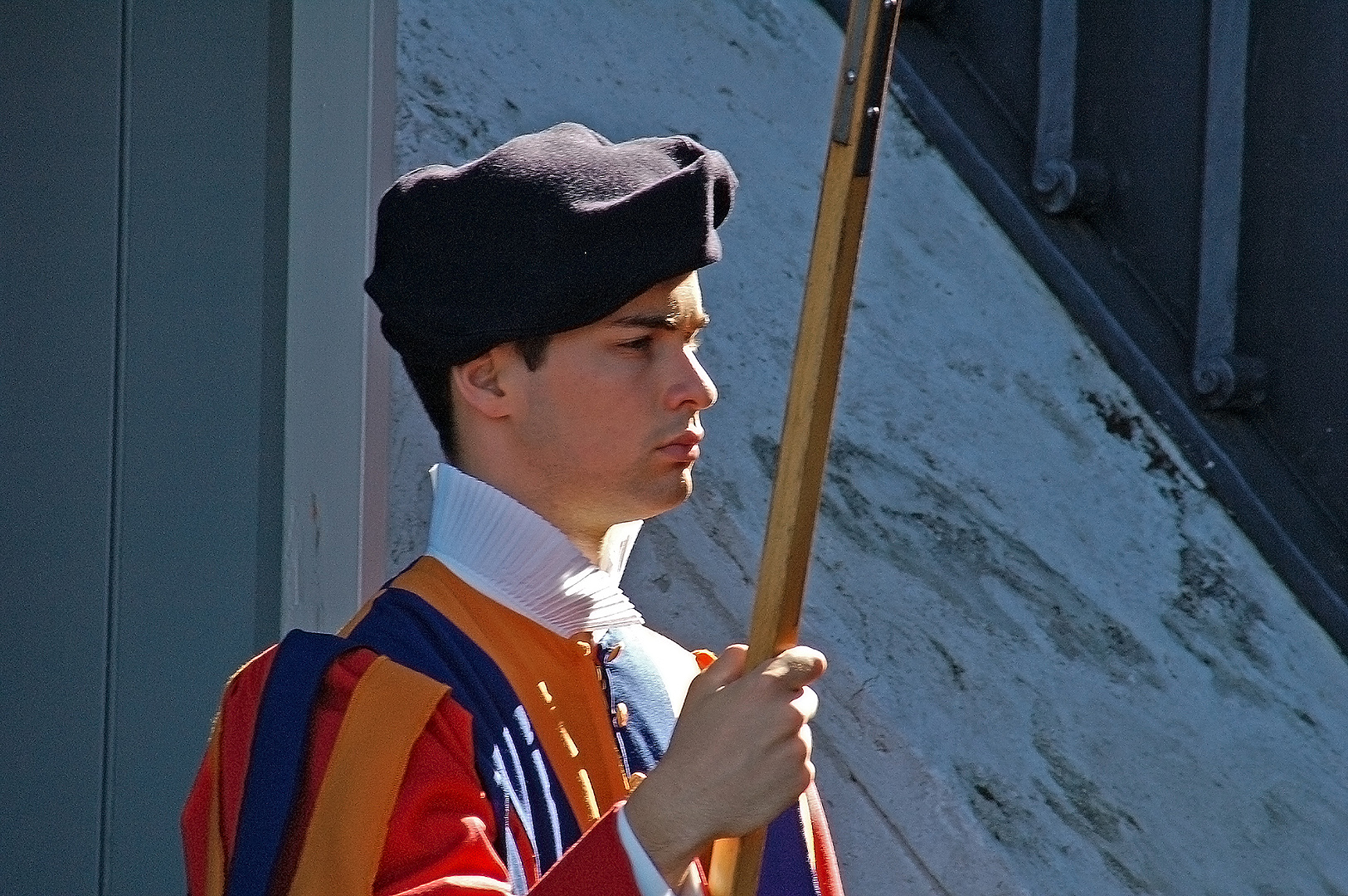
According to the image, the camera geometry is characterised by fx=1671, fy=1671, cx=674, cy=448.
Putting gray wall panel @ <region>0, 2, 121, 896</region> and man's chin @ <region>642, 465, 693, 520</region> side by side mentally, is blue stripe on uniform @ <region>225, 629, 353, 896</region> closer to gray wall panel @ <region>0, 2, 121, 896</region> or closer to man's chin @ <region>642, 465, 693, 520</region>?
man's chin @ <region>642, 465, 693, 520</region>

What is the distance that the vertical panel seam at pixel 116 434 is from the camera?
318cm

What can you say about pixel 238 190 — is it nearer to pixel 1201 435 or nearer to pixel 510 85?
pixel 510 85

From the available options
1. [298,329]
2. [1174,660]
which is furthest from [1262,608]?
[298,329]

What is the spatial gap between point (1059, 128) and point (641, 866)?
1.79m

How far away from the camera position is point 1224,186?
108 inches

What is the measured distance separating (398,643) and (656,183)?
1.76 ft

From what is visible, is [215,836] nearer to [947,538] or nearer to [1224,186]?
A: [947,538]

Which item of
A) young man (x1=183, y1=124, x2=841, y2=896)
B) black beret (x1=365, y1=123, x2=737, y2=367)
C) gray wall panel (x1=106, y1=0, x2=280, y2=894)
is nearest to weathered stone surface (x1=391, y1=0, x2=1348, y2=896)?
gray wall panel (x1=106, y1=0, x2=280, y2=894)

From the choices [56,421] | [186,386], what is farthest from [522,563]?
[56,421]

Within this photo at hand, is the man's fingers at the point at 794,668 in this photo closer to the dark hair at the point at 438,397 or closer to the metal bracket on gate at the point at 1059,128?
the dark hair at the point at 438,397

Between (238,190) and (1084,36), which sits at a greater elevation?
(1084,36)

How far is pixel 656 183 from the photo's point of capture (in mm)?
1708

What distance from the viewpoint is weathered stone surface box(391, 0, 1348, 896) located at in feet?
8.36

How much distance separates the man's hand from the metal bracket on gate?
5.01 ft
